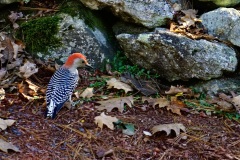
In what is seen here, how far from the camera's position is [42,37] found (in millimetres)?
4949

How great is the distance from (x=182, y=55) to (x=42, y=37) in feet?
5.84

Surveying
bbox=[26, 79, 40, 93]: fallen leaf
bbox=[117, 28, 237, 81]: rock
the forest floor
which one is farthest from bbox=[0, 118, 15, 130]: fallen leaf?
bbox=[117, 28, 237, 81]: rock

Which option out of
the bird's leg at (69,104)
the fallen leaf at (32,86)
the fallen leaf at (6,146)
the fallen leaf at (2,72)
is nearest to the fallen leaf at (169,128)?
the bird's leg at (69,104)

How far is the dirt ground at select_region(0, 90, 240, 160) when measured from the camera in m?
3.37

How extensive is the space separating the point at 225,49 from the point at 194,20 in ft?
1.78

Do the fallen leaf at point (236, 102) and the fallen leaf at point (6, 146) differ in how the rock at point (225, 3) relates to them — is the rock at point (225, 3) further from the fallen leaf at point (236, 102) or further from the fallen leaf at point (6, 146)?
the fallen leaf at point (6, 146)

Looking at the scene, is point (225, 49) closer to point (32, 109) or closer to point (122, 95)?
point (122, 95)

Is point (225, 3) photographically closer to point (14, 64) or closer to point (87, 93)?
point (87, 93)

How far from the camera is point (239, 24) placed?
183 inches

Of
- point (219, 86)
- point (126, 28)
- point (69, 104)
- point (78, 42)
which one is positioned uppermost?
point (126, 28)

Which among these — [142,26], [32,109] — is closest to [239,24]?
[142,26]

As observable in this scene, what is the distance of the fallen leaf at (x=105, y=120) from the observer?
3.70 metres

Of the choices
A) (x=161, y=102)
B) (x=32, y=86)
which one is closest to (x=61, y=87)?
(x=32, y=86)

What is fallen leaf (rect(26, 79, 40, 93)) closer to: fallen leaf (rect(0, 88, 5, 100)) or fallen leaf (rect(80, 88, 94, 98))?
fallen leaf (rect(0, 88, 5, 100))
